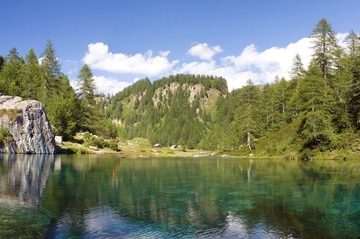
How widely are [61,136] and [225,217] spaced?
10184cm

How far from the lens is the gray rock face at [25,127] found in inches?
3989

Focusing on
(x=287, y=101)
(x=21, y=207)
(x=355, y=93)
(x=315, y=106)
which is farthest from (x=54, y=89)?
(x=21, y=207)

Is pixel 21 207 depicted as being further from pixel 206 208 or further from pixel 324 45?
pixel 324 45

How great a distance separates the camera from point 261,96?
156 m

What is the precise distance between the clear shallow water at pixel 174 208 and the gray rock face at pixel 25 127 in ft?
186

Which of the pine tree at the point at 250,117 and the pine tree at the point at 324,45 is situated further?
the pine tree at the point at 250,117

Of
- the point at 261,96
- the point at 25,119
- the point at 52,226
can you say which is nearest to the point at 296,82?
the point at 261,96

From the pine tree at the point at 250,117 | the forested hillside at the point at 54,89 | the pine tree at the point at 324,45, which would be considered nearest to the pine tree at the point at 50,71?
the forested hillside at the point at 54,89

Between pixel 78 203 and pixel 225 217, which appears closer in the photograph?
pixel 225 217

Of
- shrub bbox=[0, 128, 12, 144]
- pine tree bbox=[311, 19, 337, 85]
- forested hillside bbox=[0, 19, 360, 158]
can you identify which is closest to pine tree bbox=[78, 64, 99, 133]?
forested hillside bbox=[0, 19, 360, 158]

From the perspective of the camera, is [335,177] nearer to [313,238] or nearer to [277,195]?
[277,195]

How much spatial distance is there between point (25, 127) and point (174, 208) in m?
82.9

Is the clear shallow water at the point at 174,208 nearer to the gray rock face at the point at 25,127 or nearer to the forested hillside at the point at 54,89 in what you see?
the gray rock face at the point at 25,127

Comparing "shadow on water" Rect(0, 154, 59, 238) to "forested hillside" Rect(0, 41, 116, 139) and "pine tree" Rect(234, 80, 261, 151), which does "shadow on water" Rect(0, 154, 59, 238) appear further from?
"pine tree" Rect(234, 80, 261, 151)
